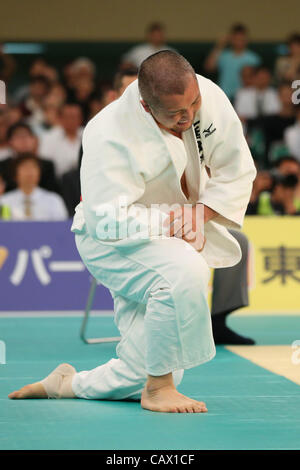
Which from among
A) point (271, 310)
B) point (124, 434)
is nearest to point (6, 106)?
point (271, 310)

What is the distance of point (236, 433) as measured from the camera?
Result: 8.23ft

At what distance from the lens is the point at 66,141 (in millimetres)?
8641

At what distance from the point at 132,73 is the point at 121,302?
2045 millimetres

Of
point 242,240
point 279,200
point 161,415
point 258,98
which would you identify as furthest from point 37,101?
point 161,415

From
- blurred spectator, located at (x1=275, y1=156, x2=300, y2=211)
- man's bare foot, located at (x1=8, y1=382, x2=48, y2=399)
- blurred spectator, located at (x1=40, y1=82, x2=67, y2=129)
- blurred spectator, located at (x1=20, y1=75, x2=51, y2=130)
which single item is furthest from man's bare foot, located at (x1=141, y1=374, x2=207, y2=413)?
blurred spectator, located at (x1=20, y1=75, x2=51, y2=130)

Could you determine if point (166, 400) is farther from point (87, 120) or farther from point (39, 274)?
point (87, 120)

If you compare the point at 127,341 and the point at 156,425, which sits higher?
the point at 127,341

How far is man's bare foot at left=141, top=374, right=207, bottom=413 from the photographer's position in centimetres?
283

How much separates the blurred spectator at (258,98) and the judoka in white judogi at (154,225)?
6612mm

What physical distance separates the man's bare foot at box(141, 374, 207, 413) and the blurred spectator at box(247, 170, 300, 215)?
14.2 ft

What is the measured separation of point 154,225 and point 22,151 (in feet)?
18.1

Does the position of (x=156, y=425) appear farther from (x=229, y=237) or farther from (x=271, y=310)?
(x=271, y=310)

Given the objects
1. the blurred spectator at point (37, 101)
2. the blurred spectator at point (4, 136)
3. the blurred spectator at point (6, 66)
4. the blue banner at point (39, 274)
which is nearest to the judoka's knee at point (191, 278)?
the blue banner at point (39, 274)

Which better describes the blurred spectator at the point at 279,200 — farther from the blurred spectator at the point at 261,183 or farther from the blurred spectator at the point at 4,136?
the blurred spectator at the point at 4,136
